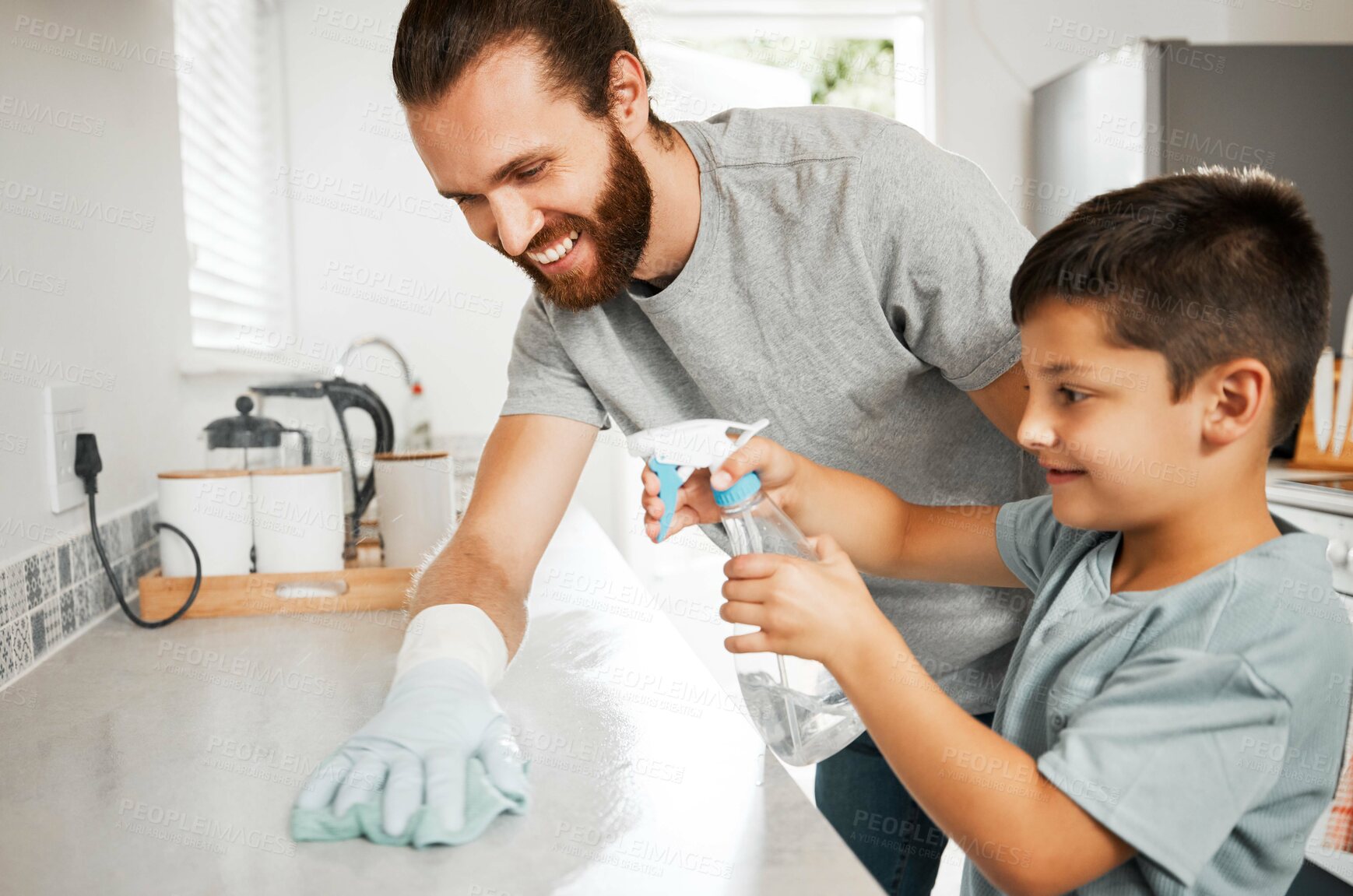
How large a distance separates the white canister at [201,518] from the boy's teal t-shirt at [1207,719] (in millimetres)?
1067

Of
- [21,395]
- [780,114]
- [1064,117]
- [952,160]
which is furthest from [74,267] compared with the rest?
[1064,117]

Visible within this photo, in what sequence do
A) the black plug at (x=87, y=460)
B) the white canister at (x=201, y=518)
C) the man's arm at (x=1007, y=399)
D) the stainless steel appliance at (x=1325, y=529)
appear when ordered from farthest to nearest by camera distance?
the stainless steel appliance at (x=1325, y=529)
the white canister at (x=201, y=518)
the black plug at (x=87, y=460)
the man's arm at (x=1007, y=399)

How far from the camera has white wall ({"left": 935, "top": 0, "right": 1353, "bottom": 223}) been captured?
3.15 m

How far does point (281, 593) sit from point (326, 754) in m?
0.60

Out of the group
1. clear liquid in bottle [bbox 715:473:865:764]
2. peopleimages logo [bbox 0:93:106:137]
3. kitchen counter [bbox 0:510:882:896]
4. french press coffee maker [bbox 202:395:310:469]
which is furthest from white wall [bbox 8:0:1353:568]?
clear liquid in bottle [bbox 715:473:865:764]

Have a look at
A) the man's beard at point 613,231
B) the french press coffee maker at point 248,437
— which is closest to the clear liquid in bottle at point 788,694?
the man's beard at point 613,231

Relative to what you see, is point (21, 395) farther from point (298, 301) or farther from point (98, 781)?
point (298, 301)

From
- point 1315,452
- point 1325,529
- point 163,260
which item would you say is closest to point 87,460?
point 163,260

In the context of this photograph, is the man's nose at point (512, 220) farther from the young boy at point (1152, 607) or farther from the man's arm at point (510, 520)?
the young boy at point (1152, 607)

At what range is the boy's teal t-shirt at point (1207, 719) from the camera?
614 mm

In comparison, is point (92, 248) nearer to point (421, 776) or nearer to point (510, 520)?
point (510, 520)

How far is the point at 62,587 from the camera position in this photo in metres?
1.16

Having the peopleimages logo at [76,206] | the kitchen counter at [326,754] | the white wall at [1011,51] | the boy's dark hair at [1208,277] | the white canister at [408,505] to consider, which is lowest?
the kitchen counter at [326,754]

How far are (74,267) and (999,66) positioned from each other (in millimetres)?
2803
